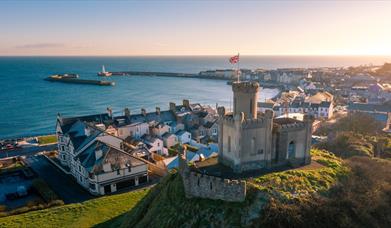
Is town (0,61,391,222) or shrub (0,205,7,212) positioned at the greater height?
town (0,61,391,222)

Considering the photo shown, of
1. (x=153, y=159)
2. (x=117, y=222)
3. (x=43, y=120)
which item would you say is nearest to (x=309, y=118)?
(x=117, y=222)

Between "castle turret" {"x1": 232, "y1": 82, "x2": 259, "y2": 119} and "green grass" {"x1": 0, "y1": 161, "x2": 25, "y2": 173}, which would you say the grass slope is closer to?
"castle turret" {"x1": 232, "y1": 82, "x2": 259, "y2": 119}

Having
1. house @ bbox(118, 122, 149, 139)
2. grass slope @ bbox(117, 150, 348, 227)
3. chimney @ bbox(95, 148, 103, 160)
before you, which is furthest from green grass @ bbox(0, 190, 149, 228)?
house @ bbox(118, 122, 149, 139)

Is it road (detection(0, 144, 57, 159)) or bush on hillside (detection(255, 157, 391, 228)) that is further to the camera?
road (detection(0, 144, 57, 159))

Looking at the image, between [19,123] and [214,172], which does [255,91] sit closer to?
[214,172]

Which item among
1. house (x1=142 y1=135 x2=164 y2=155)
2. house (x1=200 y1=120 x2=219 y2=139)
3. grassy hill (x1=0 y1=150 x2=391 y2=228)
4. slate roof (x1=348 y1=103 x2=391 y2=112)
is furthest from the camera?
slate roof (x1=348 y1=103 x2=391 y2=112)

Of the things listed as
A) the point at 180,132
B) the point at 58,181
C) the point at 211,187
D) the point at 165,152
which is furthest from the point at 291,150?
the point at 180,132
